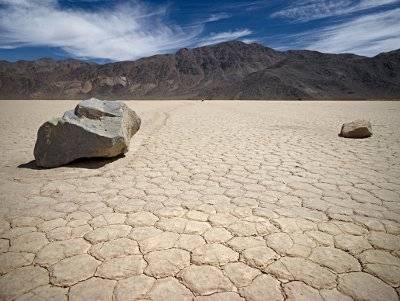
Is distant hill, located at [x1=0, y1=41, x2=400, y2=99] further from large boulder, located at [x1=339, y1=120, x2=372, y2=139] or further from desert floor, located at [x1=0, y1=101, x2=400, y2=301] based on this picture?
desert floor, located at [x1=0, y1=101, x2=400, y2=301]

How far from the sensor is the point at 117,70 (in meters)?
101

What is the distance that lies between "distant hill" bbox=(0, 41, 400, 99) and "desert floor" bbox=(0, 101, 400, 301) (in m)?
56.4

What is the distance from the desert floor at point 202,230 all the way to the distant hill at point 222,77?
56.4 meters

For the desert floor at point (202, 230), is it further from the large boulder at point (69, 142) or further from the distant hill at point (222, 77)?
the distant hill at point (222, 77)

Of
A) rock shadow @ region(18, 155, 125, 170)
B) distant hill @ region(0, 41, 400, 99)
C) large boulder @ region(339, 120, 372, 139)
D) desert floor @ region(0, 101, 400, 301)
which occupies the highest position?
distant hill @ region(0, 41, 400, 99)

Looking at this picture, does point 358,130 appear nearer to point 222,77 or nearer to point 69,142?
point 69,142

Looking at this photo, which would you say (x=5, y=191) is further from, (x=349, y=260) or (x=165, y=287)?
(x=349, y=260)

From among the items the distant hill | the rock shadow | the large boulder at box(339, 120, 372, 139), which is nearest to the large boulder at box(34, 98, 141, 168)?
the rock shadow

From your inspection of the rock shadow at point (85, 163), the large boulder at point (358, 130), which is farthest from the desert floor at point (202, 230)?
the large boulder at point (358, 130)

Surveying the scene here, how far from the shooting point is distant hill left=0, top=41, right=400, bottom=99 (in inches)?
2557

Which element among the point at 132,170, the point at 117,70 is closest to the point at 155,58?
the point at 117,70

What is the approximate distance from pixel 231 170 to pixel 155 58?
4387 inches

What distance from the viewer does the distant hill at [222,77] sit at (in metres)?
64.9

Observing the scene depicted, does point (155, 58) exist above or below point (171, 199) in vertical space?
above
